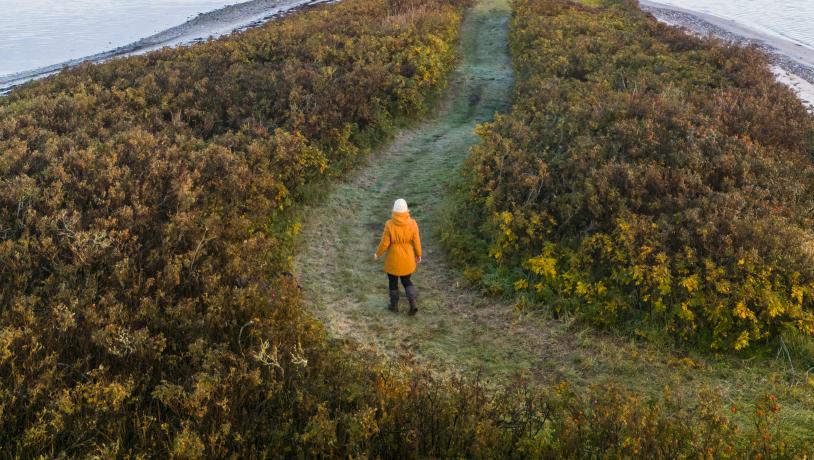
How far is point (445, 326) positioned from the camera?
9.89 m

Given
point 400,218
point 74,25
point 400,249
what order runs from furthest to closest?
point 74,25 → point 400,249 → point 400,218

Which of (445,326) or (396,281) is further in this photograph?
(396,281)

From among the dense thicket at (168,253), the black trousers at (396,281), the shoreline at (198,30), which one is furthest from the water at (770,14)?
the black trousers at (396,281)

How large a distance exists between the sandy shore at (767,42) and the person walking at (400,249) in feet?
65.5

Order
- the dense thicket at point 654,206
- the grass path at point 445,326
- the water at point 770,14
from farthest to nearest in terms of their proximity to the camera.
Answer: the water at point 770,14 → the dense thicket at point 654,206 → the grass path at point 445,326

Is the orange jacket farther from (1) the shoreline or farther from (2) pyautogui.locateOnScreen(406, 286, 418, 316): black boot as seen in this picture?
(1) the shoreline

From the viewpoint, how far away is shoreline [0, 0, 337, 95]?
3441 centimetres

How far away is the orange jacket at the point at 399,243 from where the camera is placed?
32.6 feet

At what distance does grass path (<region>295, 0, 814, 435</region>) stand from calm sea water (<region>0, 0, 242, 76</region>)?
33.8 m

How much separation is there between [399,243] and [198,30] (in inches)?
1782

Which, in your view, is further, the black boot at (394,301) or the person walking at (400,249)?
the black boot at (394,301)

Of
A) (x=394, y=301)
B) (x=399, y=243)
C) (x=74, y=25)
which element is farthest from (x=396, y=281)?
(x=74, y=25)

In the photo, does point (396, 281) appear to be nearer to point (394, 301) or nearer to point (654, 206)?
point (394, 301)

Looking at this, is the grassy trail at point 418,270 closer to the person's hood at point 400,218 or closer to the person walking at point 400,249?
the person walking at point 400,249
